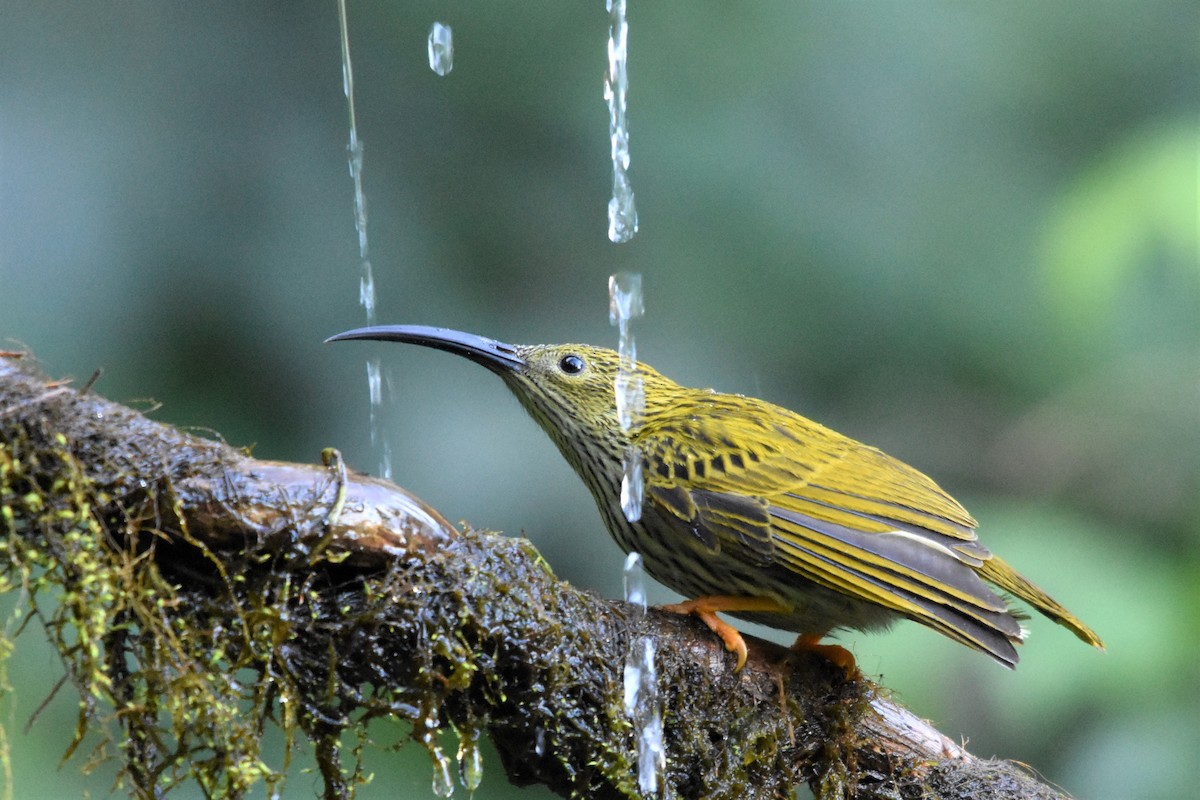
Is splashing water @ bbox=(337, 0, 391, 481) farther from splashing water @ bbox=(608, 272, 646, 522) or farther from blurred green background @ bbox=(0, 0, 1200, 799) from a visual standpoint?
splashing water @ bbox=(608, 272, 646, 522)

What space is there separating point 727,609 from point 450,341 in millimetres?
1112

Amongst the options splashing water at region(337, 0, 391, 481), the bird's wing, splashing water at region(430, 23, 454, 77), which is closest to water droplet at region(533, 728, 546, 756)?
the bird's wing

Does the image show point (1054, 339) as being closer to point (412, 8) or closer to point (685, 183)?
point (685, 183)

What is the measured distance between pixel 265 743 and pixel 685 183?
8.31 ft

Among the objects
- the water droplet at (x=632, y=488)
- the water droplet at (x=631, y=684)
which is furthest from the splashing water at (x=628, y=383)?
the water droplet at (x=631, y=684)

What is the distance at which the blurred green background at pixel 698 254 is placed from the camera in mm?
4090

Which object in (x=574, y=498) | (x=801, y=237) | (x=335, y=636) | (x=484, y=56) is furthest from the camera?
(x=801, y=237)

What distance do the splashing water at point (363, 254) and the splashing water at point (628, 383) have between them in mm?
828

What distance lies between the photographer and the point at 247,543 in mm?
2197

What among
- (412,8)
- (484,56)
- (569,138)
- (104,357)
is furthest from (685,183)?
(104,357)

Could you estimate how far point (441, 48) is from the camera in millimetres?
4531

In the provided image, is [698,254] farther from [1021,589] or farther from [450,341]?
[1021,589]

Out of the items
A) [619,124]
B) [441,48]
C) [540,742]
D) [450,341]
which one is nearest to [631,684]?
[540,742]

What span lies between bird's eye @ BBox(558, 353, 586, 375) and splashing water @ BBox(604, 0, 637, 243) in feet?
2.77
